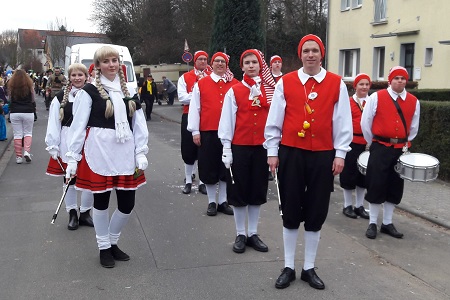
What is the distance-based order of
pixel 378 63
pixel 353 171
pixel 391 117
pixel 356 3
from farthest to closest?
pixel 356 3 < pixel 378 63 < pixel 353 171 < pixel 391 117

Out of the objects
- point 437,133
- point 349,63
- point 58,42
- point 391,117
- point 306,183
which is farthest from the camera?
point 58,42

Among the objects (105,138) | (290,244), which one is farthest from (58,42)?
(290,244)

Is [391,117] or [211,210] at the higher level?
[391,117]

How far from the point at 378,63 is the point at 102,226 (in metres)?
22.3

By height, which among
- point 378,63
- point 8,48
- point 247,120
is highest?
point 8,48

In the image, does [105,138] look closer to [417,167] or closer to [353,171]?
[417,167]

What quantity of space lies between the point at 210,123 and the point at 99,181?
8.82ft

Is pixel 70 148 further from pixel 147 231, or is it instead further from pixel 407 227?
pixel 407 227

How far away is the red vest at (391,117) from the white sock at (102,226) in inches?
128

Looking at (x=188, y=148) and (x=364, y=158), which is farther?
(x=188, y=148)

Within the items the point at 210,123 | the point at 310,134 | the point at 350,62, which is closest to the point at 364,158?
the point at 210,123

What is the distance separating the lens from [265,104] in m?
5.70

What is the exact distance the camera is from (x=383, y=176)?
617 centimetres

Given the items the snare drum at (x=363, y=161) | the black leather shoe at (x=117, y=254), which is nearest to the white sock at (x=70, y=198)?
the black leather shoe at (x=117, y=254)
